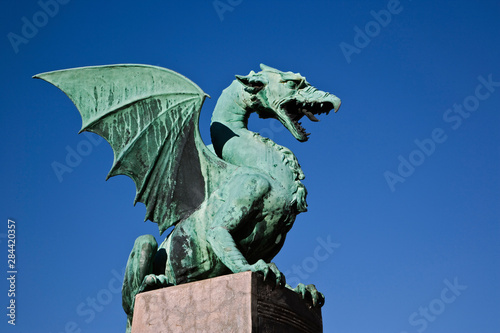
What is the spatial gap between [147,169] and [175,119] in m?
0.60

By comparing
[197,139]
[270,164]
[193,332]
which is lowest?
[193,332]

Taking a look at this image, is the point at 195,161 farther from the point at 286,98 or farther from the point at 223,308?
the point at 223,308

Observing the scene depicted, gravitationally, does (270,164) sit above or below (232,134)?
below

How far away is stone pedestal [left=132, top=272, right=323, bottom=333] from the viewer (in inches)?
178

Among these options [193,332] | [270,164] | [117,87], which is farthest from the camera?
[117,87]

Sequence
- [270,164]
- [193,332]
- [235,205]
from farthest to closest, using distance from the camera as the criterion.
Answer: [270,164]
[235,205]
[193,332]

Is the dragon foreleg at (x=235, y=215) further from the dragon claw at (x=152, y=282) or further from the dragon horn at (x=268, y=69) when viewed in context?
the dragon horn at (x=268, y=69)

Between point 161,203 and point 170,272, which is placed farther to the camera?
point 161,203

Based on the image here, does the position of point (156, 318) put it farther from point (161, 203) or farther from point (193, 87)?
point (193, 87)

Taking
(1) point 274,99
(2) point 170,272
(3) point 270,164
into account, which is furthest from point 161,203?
(1) point 274,99

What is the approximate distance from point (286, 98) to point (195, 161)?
44.6 inches

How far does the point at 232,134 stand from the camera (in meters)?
6.13

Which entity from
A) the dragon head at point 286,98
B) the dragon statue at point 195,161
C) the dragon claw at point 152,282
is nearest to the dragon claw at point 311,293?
the dragon statue at point 195,161

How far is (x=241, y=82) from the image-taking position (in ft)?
20.3
